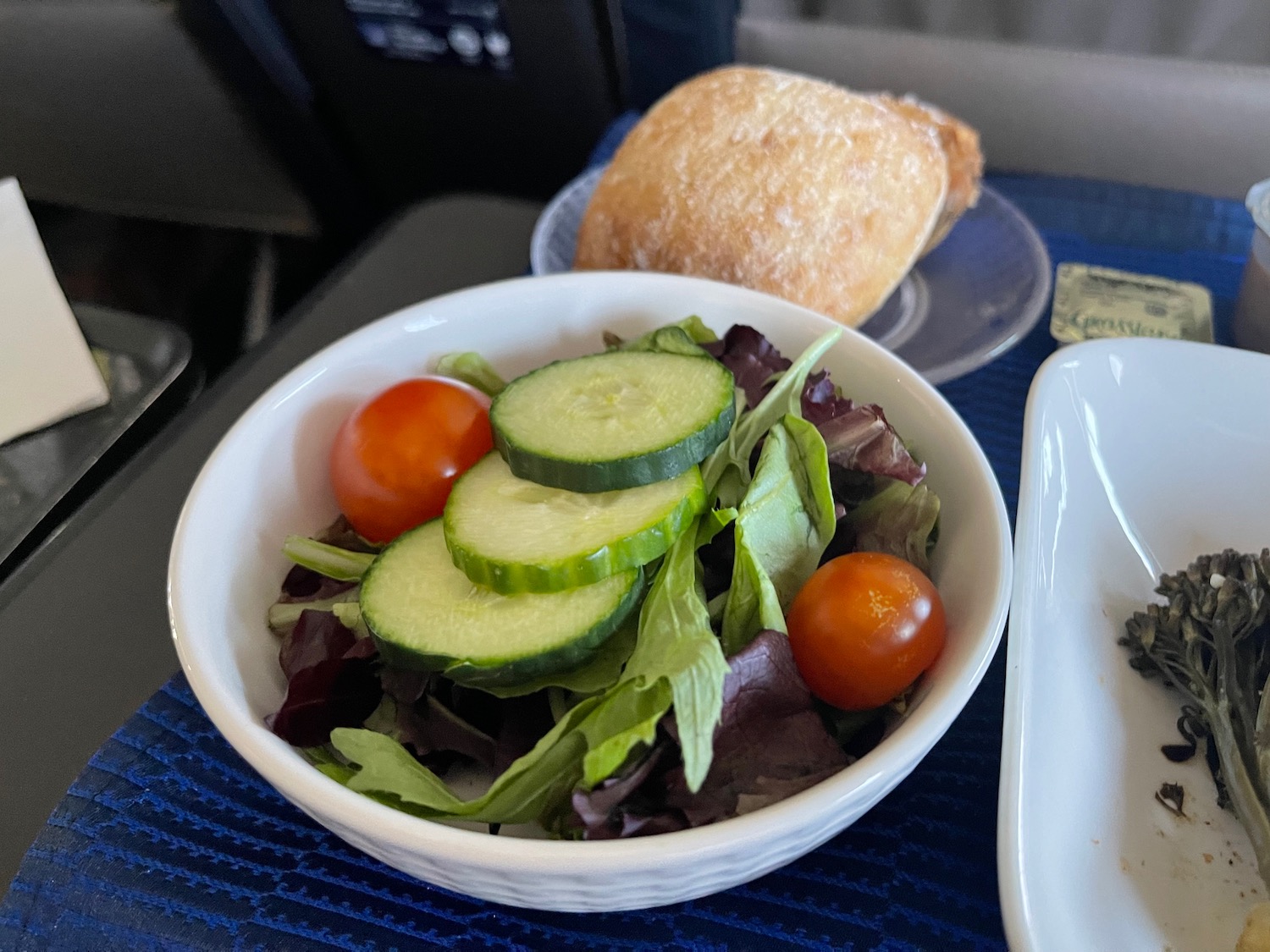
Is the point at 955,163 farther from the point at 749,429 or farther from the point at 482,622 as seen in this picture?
the point at 482,622

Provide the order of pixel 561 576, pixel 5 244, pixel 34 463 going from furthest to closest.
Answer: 1. pixel 5 244
2. pixel 34 463
3. pixel 561 576

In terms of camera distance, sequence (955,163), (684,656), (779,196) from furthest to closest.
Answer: (955,163), (779,196), (684,656)

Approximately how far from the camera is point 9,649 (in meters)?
0.69

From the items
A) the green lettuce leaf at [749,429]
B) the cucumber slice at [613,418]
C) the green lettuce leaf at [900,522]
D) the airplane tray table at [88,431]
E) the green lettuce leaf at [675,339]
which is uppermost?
the cucumber slice at [613,418]

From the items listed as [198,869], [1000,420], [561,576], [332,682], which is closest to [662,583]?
[561,576]

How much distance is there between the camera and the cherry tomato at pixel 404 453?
60cm

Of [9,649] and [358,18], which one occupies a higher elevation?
[358,18]

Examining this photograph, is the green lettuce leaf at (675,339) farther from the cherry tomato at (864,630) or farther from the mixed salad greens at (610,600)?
the cherry tomato at (864,630)

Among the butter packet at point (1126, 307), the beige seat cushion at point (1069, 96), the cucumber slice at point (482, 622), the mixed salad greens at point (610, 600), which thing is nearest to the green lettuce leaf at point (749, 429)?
the mixed salad greens at point (610, 600)

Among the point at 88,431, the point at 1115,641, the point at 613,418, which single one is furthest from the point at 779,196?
the point at 88,431

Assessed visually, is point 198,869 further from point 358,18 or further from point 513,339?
point 358,18

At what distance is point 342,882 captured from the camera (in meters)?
0.53

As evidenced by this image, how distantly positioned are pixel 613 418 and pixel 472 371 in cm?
17

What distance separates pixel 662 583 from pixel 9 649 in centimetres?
53
